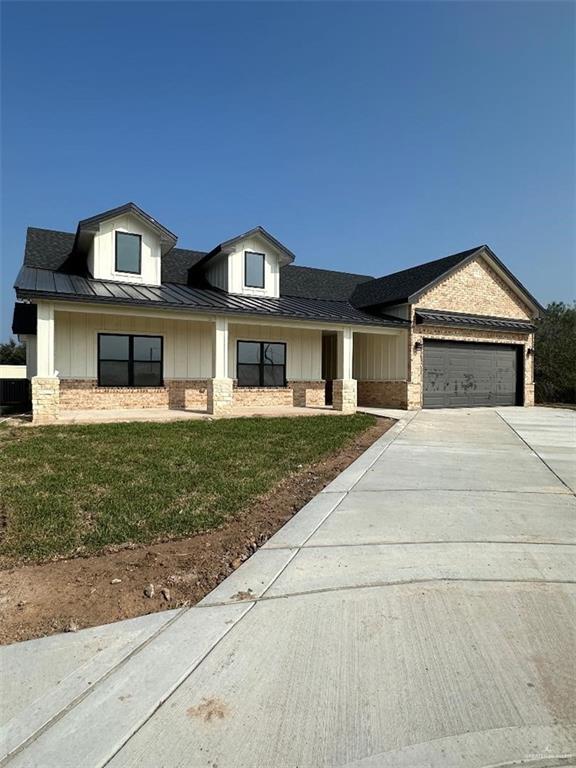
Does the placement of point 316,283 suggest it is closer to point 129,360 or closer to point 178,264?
point 178,264

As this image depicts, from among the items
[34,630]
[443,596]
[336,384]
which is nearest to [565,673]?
[443,596]

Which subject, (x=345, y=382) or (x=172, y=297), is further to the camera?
(x=345, y=382)

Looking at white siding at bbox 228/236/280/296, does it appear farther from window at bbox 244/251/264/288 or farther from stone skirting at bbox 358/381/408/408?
stone skirting at bbox 358/381/408/408

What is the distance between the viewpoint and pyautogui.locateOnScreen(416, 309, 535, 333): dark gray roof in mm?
18656

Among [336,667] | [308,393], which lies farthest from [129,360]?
[336,667]

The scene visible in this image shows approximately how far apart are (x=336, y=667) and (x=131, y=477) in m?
4.60

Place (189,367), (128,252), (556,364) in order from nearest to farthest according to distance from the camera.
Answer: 1. (128,252)
2. (189,367)
3. (556,364)

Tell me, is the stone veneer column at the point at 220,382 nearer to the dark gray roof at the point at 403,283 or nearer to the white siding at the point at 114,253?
the white siding at the point at 114,253

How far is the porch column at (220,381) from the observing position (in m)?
14.5

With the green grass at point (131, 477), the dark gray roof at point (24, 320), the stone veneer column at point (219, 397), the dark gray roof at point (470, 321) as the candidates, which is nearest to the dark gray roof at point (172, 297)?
the dark gray roof at point (470, 321)

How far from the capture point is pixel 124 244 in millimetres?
15883

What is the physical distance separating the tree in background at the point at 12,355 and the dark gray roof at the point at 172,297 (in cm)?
4223

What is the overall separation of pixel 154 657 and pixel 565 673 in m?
2.33

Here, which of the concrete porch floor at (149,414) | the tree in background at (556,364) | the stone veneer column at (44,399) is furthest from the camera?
the tree in background at (556,364)
